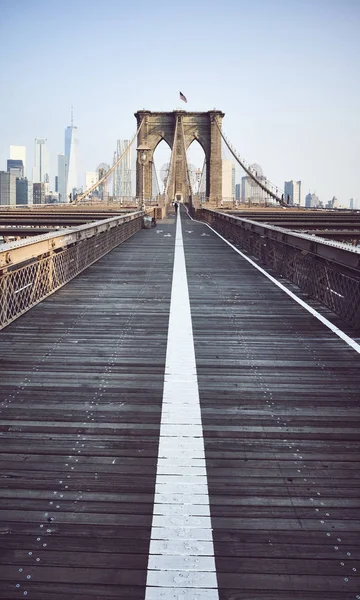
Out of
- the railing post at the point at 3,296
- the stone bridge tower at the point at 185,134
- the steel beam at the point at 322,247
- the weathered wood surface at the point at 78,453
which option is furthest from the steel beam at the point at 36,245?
the stone bridge tower at the point at 185,134

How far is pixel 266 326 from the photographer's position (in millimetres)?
8500

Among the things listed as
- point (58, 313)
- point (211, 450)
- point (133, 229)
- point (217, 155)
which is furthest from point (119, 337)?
point (217, 155)

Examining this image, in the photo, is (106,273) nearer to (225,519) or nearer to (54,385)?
(54,385)

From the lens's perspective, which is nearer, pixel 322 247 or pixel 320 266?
pixel 322 247

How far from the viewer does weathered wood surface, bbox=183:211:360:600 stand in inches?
116

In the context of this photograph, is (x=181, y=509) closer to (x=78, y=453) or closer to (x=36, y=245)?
(x=78, y=453)

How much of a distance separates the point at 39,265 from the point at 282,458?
7199mm

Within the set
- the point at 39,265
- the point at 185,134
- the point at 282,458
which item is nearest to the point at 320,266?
the point at 39,265

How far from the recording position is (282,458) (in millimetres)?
4172

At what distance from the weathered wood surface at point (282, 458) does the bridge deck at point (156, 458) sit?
1 cm

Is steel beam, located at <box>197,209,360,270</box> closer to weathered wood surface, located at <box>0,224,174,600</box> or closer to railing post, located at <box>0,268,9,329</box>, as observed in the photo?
weathered wood surface, located at <box>0,224,174,600</box>

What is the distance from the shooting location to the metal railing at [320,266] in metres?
9.08

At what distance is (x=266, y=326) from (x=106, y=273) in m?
6.58

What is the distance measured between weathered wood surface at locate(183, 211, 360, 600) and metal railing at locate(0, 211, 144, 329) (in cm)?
284
